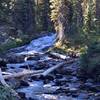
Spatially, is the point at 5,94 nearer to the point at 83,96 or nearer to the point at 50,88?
the point at 83,96

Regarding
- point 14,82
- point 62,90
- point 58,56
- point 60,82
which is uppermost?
point 14,82

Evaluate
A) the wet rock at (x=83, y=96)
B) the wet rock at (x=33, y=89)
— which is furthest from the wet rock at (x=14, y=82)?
the wet rock at (x=83, y=96)

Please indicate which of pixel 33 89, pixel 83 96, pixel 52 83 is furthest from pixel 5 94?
pixel 52 83

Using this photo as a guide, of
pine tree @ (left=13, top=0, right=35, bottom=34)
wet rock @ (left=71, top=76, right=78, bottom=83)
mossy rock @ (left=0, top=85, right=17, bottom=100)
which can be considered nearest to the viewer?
mossy rock @ (left=0, top=85, right=17, bottom=100)

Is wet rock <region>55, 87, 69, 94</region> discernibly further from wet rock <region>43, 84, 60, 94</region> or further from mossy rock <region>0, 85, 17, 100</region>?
mossy rock <region>0, 85, 17, 100</region>

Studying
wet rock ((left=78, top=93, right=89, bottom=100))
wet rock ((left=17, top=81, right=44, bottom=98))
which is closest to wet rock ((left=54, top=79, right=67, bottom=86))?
wet rock ((left=17, top=81, right=44, bottom=98))

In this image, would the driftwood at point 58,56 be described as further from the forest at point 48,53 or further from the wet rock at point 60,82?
the wet rock at point 60,82

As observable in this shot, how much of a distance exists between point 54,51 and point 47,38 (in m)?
11.2

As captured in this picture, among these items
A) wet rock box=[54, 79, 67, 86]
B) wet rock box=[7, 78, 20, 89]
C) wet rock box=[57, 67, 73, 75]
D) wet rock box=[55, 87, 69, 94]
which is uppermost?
wet rock box=[7, 78, 20, 89]

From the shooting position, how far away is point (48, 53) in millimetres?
36781

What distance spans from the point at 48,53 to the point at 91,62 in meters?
11.7

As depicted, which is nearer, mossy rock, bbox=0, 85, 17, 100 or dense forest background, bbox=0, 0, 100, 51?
mossy rock, bbox=0, 85, 17, 100

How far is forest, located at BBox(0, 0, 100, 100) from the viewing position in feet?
70.0

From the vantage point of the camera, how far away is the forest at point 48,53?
2133 centimetres
